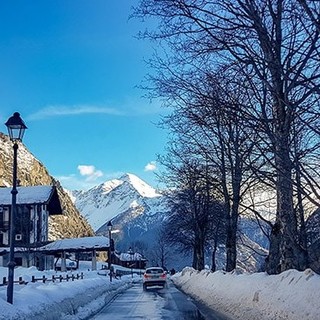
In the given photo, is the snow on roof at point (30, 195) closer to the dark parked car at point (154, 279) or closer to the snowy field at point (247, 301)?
the dark parked car at point (154, 279)

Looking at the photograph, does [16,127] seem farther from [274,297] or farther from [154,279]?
[154,279]

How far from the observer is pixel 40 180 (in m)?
171

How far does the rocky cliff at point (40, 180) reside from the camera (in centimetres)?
14675

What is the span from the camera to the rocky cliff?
481 feet

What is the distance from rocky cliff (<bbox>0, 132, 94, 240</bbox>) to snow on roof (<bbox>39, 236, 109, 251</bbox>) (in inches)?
2832

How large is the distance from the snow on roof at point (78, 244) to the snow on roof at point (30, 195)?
5.93 metres

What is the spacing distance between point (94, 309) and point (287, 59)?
1176 cm

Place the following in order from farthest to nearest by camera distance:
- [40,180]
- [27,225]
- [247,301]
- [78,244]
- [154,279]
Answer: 1. [40,180]
2. [27,225]
3. [78,244]
4. [154,279]
5. [247,301]

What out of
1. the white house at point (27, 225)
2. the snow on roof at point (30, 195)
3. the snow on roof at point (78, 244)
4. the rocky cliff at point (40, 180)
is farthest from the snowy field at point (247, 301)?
the rocky cliff at point (40, 180)

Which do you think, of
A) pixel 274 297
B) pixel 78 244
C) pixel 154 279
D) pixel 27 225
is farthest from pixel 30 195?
pixel 274 297

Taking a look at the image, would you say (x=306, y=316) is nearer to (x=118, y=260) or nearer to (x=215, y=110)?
(x=215, y=110)

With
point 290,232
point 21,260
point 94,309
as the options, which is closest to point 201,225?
point 94,309

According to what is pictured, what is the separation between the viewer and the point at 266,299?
12289 millimetres

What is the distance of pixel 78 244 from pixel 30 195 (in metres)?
10.2
